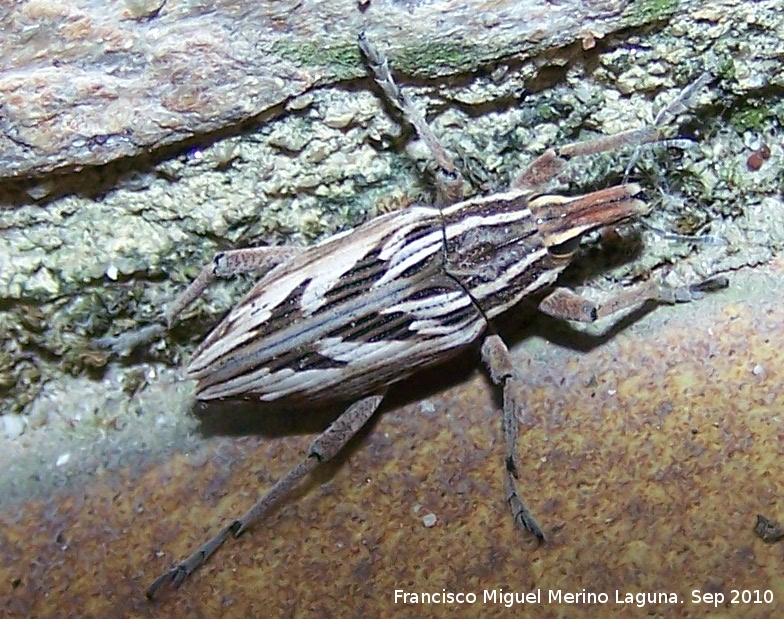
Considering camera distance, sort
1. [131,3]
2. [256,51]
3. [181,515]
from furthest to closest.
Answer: [181,515] < [256,51] < [131,3]

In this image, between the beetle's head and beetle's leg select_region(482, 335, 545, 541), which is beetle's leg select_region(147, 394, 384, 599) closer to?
beetle's leg select_region(482, 335, 545, 541)

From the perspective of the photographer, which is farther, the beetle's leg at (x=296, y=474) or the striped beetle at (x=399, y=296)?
the striped beetle at (x=399, y=296)

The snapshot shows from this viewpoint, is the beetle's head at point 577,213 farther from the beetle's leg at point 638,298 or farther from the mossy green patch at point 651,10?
the mossy green patch at point 651,10

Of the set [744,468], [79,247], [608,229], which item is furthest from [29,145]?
[744,468]

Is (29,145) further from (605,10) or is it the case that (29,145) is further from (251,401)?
(605,10)

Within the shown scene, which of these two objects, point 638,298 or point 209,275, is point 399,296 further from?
point 638,298

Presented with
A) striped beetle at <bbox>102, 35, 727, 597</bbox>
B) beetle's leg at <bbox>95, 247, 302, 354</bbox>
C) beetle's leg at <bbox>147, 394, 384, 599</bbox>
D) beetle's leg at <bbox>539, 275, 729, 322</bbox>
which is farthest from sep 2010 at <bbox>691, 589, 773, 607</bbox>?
beetle's leg at <bbox>95, 247, 302, 354</bbox>

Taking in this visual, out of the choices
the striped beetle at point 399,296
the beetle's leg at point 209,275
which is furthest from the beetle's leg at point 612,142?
the beetle's leg at point 209,275

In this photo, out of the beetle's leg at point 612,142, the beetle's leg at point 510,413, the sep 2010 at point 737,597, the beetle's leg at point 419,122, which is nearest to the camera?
the beetle's leg at point 419,122
